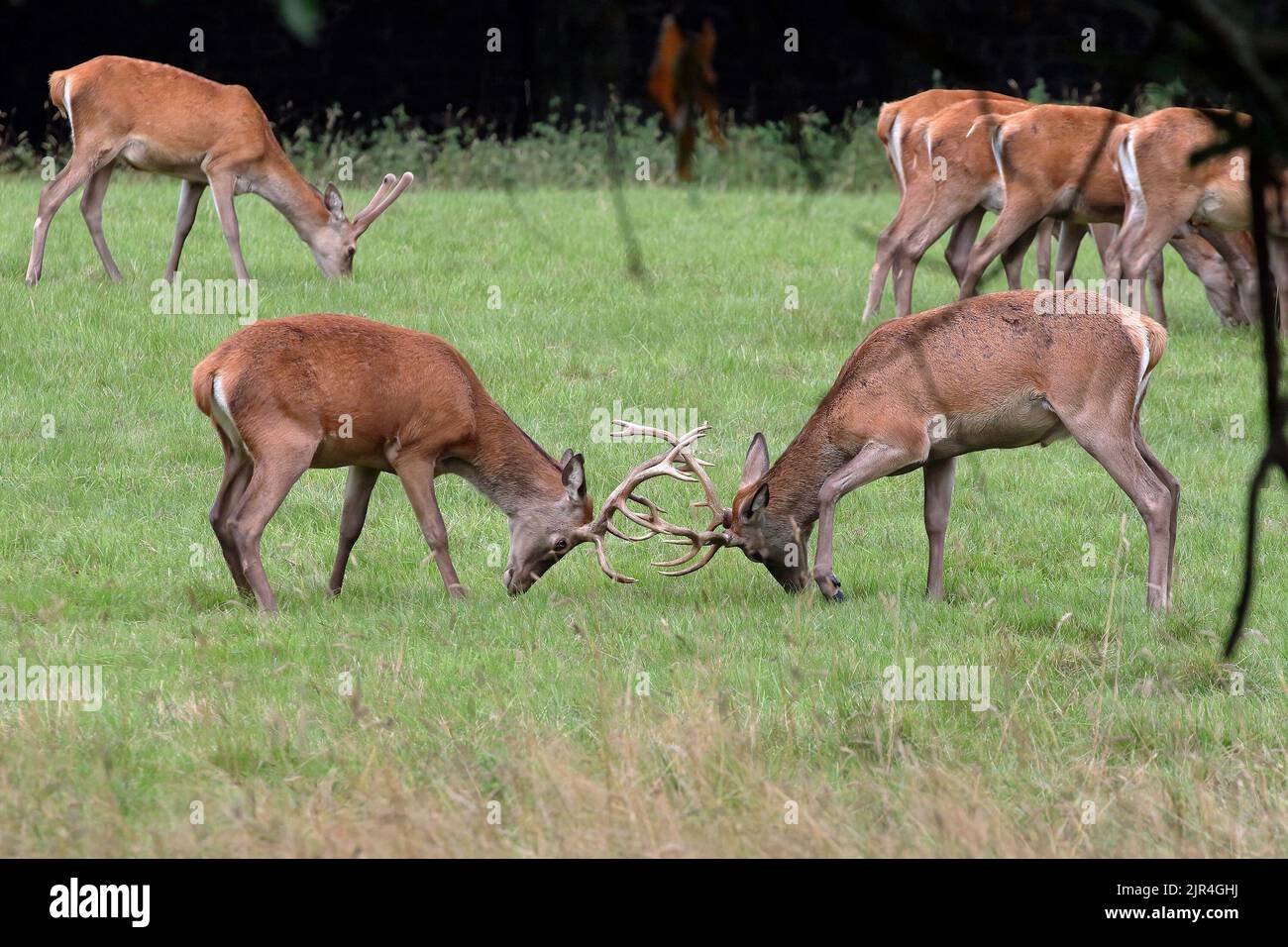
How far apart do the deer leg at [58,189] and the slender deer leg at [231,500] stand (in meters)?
6.01

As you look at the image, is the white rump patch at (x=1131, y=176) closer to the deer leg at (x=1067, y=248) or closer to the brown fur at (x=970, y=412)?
the deer leg at (x=1067, y=248)

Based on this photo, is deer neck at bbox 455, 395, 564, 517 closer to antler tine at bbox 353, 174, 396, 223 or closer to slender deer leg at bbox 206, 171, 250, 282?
slender deer leg at bbox 206, 171, 250, 282

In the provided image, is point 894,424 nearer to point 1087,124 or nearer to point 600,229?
point 1087,124

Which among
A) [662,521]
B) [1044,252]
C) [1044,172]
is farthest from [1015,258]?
[662,521]

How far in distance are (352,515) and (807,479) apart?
2059 millimetres

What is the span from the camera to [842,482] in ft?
27.2

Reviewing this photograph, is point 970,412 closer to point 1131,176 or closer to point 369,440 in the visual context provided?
point 369,440

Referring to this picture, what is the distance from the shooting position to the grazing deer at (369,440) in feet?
25.6

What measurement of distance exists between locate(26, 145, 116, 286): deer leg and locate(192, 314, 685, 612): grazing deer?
5.86 m

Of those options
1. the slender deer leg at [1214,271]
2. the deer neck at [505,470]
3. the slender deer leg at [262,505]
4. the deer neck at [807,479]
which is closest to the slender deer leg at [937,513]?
the deer neck at [807,479]

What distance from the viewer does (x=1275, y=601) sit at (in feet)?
26.6

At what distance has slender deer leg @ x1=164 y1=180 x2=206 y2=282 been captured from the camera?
45.3 ft
